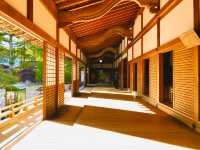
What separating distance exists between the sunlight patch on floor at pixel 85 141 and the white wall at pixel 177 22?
7.49 feet

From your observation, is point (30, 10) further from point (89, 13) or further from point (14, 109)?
point (14, 109)

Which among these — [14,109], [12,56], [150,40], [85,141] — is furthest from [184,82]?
[12,56]

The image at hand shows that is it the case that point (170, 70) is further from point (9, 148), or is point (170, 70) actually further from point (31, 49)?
point (31, 49)

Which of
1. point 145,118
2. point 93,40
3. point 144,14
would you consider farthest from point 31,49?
point 145,118

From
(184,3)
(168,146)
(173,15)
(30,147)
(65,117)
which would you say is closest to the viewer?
(168,146)

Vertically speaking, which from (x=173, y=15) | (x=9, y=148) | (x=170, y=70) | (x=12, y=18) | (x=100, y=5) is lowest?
(x=9, y=148)

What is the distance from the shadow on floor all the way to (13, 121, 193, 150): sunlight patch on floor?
0.24m

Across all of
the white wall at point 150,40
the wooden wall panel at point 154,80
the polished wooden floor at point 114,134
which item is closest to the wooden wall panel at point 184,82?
the polished wooden floor at point 114,134

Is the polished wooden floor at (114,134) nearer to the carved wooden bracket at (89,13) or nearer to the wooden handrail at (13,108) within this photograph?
the wooden handrail at (13,108)

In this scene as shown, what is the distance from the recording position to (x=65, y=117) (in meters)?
6.29

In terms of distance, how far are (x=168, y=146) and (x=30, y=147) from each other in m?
2.06

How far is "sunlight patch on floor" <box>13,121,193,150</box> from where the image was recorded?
3180 mm

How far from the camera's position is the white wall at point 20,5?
333cm

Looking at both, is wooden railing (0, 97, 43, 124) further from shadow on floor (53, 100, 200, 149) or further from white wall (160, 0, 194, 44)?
white wall (160, 0, 194, 44)
